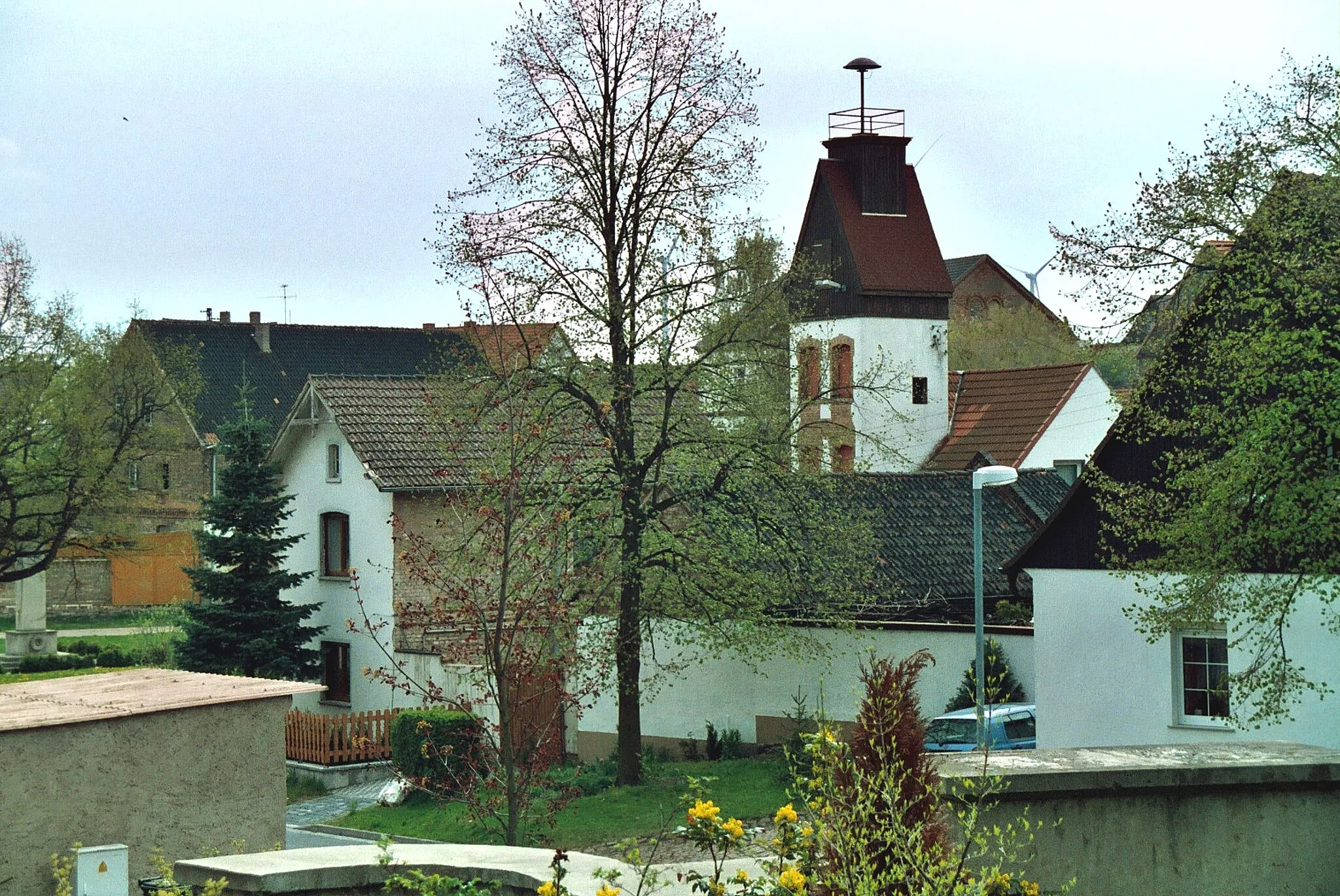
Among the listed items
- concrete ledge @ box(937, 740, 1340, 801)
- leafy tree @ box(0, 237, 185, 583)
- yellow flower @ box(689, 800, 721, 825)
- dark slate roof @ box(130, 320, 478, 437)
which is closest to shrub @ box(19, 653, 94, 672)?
leafy tree @ box(0, 237, 185, 583)

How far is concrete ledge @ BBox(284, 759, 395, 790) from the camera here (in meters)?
29.8

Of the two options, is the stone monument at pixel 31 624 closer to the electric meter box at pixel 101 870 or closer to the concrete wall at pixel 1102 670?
the concrete wall at pixel 1102 670

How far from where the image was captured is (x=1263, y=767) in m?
8.33

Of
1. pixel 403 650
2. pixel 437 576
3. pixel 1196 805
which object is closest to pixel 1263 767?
pixel 1196 805

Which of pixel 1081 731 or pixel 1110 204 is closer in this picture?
pixel 1110 204

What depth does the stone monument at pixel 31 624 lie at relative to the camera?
4538 cm

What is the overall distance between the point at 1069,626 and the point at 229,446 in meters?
20.1

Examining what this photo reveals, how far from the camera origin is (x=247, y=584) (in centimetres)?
3372

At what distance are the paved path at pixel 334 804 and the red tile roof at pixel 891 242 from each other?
24.9m

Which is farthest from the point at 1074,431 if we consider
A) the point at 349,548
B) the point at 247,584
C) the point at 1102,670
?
the point at 1102,670

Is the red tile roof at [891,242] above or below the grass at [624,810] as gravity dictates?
above

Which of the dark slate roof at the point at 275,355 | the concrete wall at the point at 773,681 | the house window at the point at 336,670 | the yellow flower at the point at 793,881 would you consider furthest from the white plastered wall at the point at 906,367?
the yellow flower at the point at 793,881

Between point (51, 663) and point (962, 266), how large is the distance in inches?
2497

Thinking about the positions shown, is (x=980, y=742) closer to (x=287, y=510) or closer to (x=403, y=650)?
(x=403, y=650)
